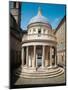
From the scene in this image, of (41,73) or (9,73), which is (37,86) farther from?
(9,73)

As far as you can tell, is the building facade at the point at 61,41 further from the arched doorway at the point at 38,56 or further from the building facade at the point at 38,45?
the arched doorway at the point at 38,56

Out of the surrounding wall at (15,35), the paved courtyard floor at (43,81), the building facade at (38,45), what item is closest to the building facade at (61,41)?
the building facade at (38,45)

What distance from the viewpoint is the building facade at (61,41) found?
2.36 meters

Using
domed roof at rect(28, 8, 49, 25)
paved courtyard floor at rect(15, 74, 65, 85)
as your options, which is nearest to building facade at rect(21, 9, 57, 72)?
domed roof at rect(28, 8, 49, 25)

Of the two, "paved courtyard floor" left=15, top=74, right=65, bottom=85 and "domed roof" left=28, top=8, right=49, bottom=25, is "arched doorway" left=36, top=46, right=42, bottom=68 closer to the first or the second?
"paved courtyard floor" left=15, top=74, right=65, bottom=85

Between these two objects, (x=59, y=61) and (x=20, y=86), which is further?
(x=59, y=61)

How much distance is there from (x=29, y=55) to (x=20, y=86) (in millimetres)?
385

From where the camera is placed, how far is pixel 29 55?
2270 mm

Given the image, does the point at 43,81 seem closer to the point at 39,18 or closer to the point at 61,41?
the point at 61,41

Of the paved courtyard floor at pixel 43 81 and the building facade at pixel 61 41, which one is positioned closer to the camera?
the paved courtyard floor at pixel 43 81

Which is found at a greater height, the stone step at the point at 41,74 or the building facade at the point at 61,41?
the building facade at the point at 61,41

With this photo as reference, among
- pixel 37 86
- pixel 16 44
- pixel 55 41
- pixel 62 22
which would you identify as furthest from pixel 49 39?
pixel 37 86

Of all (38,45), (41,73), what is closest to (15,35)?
(38,45)

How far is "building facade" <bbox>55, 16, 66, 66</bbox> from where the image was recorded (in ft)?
7.76
